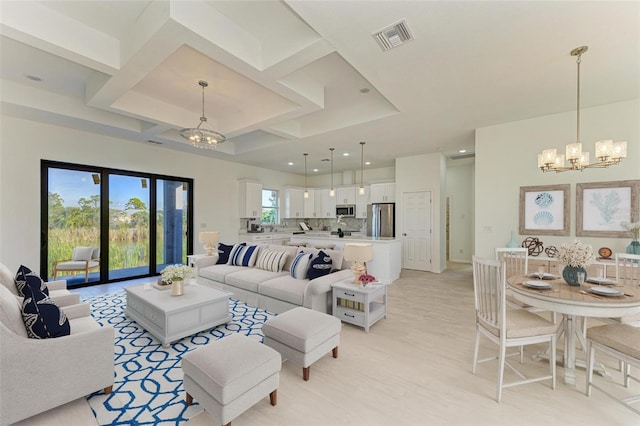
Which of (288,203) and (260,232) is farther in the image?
(288,203)

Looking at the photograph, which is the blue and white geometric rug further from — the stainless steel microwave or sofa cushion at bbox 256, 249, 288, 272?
the stainless steel microwave

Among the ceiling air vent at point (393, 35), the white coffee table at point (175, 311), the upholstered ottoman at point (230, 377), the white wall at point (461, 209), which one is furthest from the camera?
the white wall at point (461, 209)

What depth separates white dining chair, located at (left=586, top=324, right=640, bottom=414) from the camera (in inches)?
70.9

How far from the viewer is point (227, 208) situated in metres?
7.24

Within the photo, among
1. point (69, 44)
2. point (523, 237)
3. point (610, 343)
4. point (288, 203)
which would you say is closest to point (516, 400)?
point (610, 343)

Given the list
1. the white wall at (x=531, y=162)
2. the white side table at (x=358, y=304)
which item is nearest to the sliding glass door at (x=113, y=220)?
the white side table at (x=358, y=304)

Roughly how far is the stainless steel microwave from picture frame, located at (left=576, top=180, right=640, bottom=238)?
16.8ft

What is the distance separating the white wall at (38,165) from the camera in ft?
13.5

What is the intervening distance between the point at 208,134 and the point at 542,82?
4.31 m

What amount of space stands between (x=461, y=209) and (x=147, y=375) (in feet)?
27.4

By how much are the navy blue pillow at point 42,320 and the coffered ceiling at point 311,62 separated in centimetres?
233

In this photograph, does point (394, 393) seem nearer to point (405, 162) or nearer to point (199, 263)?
point (199, 263)

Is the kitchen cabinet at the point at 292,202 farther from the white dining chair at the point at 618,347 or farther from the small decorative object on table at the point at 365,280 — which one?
the white dining chair at the point at 618,347

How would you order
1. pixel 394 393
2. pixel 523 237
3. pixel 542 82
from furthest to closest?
pixel 523 237 < pixel 542 82 < pixel 394 393
